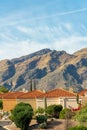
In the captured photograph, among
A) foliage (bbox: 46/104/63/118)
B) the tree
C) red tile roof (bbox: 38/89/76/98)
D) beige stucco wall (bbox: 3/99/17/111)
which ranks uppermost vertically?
red tile roof (bbox: 38/89/76/98)

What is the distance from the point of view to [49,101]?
91.2 meters

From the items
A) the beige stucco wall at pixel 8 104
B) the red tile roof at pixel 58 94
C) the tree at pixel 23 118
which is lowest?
the tree at pixel 23 118

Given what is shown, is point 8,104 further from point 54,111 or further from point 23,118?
point 23,118

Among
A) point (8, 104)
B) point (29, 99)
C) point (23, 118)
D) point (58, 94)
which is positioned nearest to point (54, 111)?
point (23, 118)

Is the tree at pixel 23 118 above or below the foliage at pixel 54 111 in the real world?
below

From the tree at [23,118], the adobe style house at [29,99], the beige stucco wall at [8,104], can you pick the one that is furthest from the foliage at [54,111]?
the beige stucco wall at [8,104]

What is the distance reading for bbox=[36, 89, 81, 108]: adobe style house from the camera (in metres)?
87.6

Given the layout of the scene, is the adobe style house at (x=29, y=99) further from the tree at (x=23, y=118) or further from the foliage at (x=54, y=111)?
the tree at (x=23, y=118)

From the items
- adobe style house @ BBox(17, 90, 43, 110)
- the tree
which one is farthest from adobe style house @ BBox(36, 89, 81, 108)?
the tree

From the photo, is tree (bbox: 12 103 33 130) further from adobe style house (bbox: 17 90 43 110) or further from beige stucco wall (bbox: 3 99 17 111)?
beige stucco wall (bbox: 3 99 17 111)

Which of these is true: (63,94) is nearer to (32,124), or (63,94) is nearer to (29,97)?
(29,97)

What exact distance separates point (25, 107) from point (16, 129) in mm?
3577

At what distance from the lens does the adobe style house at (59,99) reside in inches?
3450

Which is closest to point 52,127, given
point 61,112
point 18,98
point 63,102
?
point 61,112
